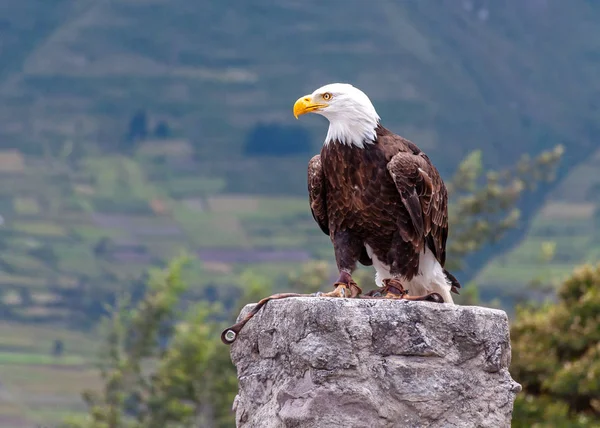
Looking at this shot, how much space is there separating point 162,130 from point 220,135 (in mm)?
4182

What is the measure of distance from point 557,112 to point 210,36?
948 inches

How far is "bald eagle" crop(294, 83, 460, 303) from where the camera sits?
557cm

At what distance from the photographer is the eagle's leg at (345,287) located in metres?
5.39

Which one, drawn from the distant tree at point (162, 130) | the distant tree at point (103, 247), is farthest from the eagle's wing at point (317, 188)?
the distant tree at point (162, 130)

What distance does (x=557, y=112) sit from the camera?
70438 millimetres

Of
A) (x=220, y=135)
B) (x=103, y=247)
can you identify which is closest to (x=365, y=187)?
(x=103, y=247)

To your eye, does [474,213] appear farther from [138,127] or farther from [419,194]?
[138,127]

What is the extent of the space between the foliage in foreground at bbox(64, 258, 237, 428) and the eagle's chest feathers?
69.8 ft

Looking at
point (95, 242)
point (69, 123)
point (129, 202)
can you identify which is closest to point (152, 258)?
point (95, 242)

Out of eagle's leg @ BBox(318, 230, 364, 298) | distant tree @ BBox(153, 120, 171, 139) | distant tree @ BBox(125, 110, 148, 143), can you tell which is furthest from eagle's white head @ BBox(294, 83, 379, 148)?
distant tree @ BBox(125, 110, 148, 143)

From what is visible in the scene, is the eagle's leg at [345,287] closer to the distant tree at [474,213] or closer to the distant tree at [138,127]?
the distant tree at [474,213]

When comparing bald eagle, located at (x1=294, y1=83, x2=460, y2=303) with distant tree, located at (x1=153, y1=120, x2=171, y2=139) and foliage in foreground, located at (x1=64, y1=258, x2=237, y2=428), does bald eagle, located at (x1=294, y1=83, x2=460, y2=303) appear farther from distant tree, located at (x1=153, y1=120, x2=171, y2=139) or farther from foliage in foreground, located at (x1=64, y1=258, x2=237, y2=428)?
distant tree, located at (x1=153, y1=120, x2=171, y2=139)

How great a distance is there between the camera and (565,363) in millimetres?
12492

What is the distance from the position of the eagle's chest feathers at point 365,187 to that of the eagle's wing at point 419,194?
0.23ft
